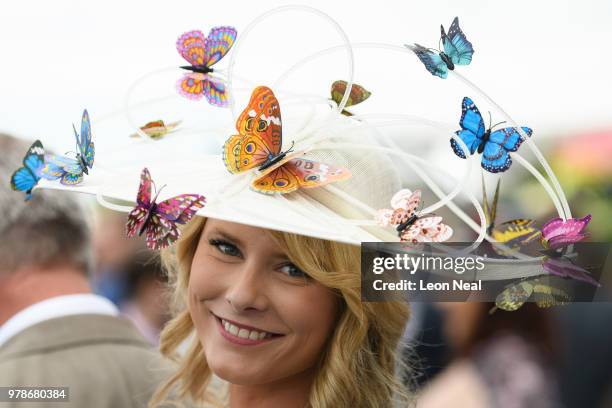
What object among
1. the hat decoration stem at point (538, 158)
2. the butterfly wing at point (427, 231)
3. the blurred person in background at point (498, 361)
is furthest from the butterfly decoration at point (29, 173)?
the blurred person in background at point (498, 361)

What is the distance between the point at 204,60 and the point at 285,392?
0.73 m

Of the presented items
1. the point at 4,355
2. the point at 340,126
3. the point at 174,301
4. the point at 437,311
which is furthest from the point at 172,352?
the point at 437,311

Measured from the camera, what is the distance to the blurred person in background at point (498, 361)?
8.63 ft

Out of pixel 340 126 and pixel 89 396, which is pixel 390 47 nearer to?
pixel 340 126

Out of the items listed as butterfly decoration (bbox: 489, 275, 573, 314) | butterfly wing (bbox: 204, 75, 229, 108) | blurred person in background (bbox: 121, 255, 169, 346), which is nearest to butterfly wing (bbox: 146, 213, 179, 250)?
butterfly wing (bbox: 204, 75, 229, 108)

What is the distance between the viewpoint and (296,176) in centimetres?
152

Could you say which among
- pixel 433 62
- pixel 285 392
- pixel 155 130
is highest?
pixel 433 62

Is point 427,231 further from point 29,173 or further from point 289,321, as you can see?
point 29,173

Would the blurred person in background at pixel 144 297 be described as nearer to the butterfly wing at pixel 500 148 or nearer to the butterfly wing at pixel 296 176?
the butterfly wing at pixel 296 176

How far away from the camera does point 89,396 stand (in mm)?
2051

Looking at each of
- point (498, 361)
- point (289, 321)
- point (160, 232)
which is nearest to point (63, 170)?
point (160, 232)

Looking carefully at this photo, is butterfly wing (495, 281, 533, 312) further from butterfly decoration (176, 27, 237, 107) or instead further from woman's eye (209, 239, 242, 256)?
butterfly decoration (176, 27, 237, 107)

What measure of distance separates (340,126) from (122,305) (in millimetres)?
2951

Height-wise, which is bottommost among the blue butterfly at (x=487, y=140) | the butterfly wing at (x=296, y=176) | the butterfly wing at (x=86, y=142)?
the butterfly wing at (x=86, y=142)
